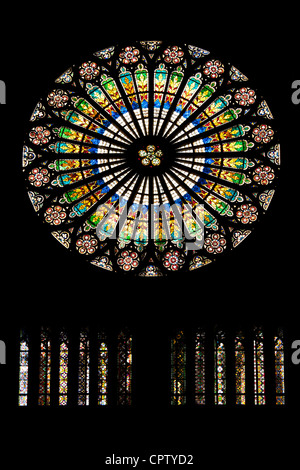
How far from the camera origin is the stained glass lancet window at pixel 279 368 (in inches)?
858

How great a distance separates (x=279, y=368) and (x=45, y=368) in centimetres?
506

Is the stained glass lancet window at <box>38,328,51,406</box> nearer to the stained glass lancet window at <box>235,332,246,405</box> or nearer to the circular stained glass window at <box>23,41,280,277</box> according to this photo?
the circular stained glass window at <box>23,41,280,277</box>

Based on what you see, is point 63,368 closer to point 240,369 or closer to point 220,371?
point 220,371

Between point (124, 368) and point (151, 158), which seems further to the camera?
point (151, 158)

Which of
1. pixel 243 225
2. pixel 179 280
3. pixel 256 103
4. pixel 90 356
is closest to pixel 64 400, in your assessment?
pixel 90 356

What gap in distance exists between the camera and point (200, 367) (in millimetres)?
21969

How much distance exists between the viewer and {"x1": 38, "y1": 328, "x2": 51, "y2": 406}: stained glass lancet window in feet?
71.7

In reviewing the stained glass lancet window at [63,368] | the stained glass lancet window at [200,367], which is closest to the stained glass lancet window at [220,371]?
the stained glass lancet window at [200,367]

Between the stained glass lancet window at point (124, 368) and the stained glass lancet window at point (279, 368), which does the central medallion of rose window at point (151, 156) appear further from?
the stained glass lancet window at point (279, 368)

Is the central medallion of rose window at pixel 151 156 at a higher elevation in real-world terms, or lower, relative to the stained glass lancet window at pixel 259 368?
higher

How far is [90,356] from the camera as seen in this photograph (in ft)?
71.8

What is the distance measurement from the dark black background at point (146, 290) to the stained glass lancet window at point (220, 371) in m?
0.39

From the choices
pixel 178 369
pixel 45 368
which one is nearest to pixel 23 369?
pixel 45 368

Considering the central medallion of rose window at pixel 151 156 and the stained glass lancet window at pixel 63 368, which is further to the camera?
the central medallion of rose window at pixel 151 156
